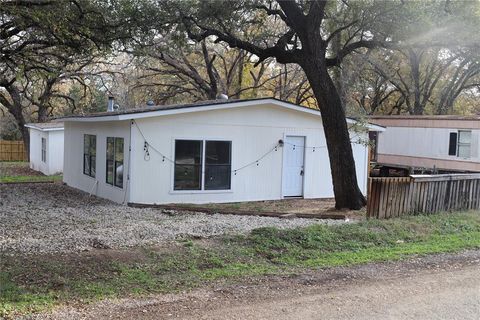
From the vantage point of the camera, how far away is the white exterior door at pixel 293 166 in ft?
50.1

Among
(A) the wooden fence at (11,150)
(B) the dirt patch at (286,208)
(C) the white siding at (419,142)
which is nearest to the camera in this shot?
(B) the dirt patch at (286,208)

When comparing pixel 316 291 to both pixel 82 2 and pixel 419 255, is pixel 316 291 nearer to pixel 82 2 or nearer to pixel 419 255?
pixel 419 255

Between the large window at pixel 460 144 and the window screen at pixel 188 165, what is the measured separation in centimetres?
1275

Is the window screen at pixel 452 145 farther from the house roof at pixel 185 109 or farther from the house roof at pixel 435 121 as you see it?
the house roof at pixel 185 109

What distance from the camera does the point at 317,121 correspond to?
617 inches

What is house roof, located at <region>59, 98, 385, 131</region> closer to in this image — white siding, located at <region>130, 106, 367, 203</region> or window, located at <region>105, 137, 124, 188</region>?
white siding, located at <region>130, 106, 367, 203</region>

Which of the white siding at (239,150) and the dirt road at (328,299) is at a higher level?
the white siding at (239,150)

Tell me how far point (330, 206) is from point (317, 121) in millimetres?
3030

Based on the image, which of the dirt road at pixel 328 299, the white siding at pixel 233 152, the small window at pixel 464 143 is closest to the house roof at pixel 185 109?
the white siding at pixel 233 152

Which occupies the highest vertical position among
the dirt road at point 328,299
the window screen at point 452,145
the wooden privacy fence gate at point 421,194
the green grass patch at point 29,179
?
the window screen at point 452,145

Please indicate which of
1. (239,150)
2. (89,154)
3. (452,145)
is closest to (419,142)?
(452,145)

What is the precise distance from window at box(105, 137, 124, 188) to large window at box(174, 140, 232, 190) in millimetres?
1569

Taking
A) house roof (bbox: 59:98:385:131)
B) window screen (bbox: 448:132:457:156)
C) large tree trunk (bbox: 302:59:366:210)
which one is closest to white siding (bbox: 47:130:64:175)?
house roof (bbox: 59:98:385:131)

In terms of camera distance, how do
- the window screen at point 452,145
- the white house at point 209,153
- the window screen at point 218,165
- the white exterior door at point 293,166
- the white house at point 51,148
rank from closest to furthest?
the white house at point 209,153
the window screen at point 218,165
the white exterior door at point 293,166
the window screen at point 452,145
the white house at point 51,148
